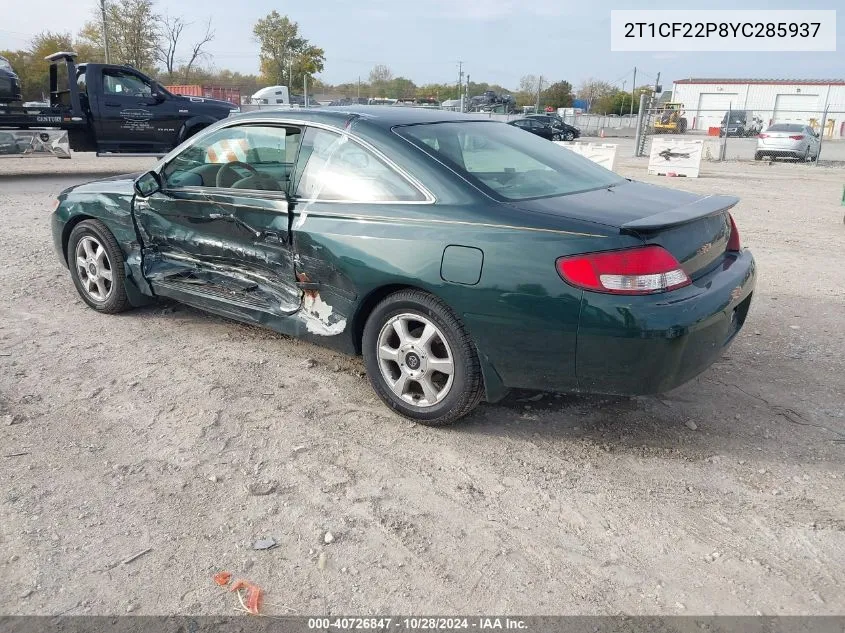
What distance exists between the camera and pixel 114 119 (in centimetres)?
1430

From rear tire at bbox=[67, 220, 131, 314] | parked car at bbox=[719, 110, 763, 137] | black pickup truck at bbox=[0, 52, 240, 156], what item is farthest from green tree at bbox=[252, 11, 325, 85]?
rear tire at bbox=[67, 220, 131, 314]

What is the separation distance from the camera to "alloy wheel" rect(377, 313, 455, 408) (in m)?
3.28

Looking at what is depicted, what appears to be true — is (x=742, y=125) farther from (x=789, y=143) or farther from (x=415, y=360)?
(x=415, y=360)

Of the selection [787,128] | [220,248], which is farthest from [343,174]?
[787,128]

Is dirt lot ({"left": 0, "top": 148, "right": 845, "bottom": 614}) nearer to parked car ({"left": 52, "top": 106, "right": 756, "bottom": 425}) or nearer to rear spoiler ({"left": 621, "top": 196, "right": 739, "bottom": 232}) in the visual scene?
parked car ({"left": 52, "top": 106, "right": 756, "bottom": 425})

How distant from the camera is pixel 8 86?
43.8 feet

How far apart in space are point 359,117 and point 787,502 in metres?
2.78

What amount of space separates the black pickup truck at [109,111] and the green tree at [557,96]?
61.8m

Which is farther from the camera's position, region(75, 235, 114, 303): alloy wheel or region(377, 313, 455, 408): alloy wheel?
region(75, 235, 114, 303): alloy wheel

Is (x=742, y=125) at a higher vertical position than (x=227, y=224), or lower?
lower

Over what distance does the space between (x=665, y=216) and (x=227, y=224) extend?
98.0 inches

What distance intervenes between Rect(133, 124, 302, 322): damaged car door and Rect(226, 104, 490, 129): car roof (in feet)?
0.32

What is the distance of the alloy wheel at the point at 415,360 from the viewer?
10.8 feet

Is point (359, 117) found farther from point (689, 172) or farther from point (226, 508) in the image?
point (689, 172)
